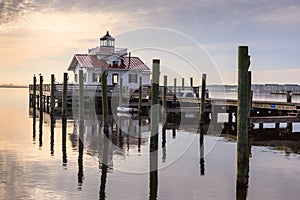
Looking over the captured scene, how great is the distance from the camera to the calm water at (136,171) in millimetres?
13297

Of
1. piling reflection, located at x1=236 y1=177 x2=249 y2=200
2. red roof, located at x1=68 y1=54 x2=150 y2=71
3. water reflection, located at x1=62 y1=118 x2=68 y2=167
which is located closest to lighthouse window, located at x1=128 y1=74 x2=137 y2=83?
red roof, located at x1=68 y1=54 x2=150 y2=71

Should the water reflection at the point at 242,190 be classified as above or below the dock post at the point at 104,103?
below

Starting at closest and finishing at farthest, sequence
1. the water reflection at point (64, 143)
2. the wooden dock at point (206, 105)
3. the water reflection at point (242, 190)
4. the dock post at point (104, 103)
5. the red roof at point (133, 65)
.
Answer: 1. the water reflection at point (242, 190)
2. the water reflection at point (64, 143)
3. the dock post at point (104, 103)
4. the wooden dock at point (206, 105)
5. the red roof at point (133, 65)

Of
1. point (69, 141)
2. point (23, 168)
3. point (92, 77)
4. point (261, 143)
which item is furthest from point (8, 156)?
point (92, 77)

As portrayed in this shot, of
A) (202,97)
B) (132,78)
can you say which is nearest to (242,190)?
(202,97)

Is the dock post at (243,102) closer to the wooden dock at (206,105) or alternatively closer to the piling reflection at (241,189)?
the piling reflection at (241,189)

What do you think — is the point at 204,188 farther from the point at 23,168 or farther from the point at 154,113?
the point at 23,168

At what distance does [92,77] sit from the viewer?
52.0 meters

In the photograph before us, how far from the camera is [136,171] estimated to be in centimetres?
1616

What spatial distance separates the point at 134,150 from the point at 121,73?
33044 millimetres

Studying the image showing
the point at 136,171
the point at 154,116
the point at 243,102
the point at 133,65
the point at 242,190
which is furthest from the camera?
the point at 133,65

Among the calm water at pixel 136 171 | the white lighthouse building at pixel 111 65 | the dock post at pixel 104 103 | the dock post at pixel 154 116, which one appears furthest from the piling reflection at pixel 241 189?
the white lighthouse building at pixel 111 65

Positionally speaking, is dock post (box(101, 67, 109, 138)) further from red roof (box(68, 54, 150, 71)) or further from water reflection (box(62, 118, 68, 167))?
red roof (box(68, 54, 150, 71))

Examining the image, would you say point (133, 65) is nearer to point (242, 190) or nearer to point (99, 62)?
point (99, 62)
